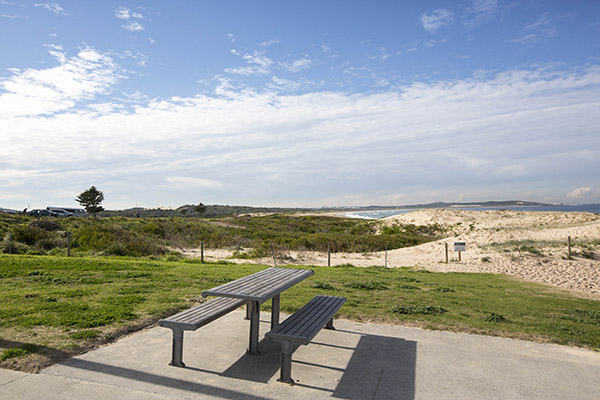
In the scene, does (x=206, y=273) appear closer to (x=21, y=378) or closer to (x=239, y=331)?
(x=239, y=331)

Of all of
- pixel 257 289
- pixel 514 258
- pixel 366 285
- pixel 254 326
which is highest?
pixel 257 289

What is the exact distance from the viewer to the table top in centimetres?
457

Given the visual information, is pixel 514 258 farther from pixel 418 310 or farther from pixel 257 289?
pixel 257 289

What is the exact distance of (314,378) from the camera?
4.52 m

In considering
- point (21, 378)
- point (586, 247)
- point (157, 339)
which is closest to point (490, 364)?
point (157, 339)

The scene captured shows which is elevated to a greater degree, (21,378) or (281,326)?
(281,326)

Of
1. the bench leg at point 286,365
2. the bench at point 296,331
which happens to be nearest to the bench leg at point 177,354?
the bench at point 296,331

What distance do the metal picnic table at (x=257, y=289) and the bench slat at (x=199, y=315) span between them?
327 millimetres

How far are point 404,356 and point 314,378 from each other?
4.45 feet

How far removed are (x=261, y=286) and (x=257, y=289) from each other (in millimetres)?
217

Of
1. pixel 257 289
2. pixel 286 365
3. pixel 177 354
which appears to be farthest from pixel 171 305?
pixel 286 365

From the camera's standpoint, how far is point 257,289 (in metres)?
4.93

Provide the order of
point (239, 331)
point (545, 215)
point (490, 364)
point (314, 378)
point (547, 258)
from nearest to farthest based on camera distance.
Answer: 1. point (314, 378)
2. point (490, 364)
3. point (239, 331)
4. point (547, 258)
5. point (545, 215)

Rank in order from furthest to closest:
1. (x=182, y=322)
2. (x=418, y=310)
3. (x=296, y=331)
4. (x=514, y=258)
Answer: (x=514, y=258), (x=418, y=310), (x=182, y=322), (x=296, y=331)
